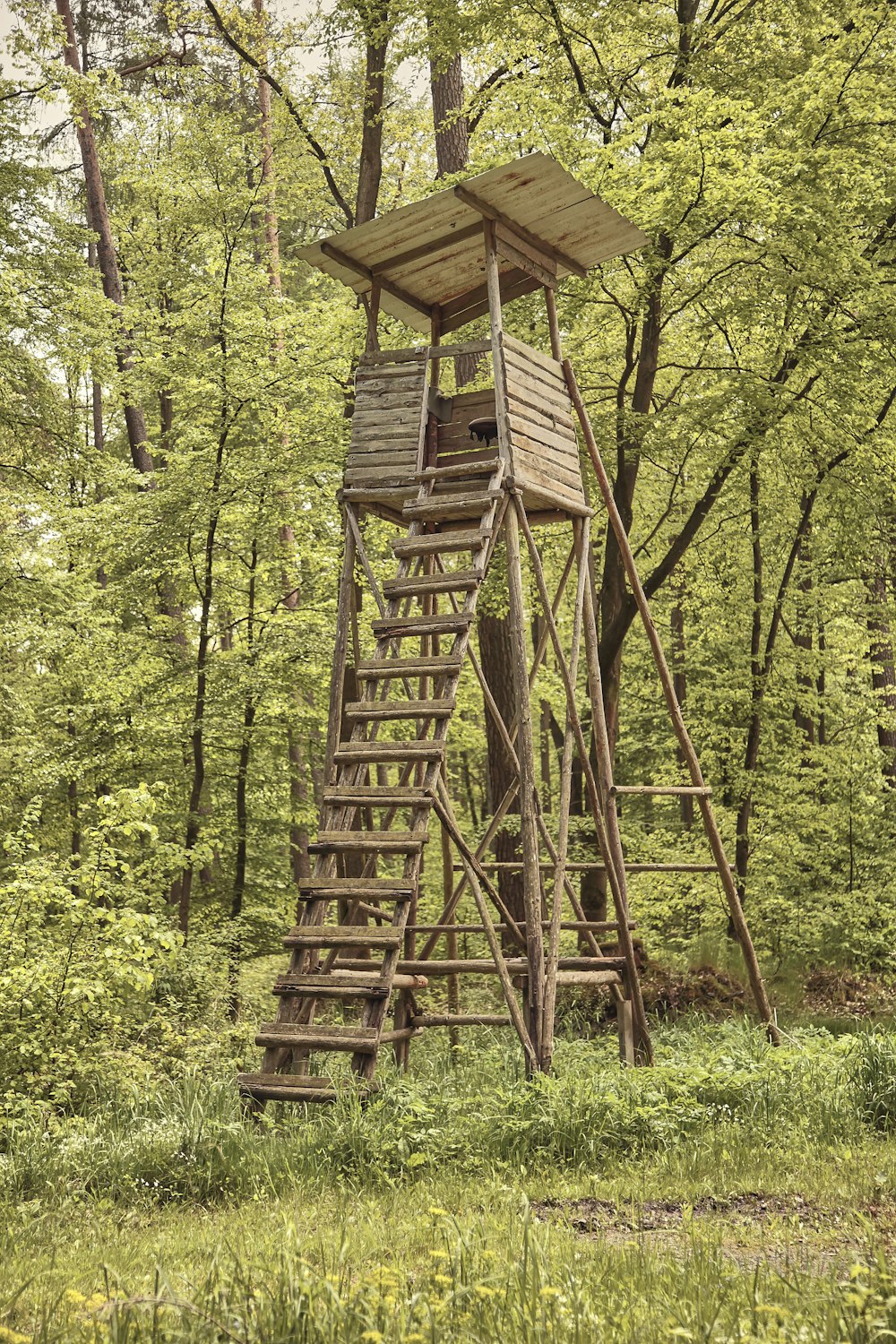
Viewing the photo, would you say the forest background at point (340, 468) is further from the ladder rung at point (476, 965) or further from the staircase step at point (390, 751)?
the staircase step at point (390, 751)

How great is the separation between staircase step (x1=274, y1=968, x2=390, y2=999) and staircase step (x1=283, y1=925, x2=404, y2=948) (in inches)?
7.7

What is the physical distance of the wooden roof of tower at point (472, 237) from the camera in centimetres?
852

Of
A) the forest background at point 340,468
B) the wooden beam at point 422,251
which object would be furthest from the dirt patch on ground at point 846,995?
the wooden beam at point 422,251

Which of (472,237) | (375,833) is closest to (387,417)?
(472,237)

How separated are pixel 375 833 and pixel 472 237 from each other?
515cm

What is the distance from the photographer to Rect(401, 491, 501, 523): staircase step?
8430mm

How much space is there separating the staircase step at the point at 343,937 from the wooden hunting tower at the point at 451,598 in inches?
0.5

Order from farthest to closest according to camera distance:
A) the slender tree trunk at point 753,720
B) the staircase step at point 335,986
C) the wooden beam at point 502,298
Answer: the slender tree trunk at point 753,720 → the wooden beam at point 502,298 → the staircase step at point 335,986

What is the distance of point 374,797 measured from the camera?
24.5ft

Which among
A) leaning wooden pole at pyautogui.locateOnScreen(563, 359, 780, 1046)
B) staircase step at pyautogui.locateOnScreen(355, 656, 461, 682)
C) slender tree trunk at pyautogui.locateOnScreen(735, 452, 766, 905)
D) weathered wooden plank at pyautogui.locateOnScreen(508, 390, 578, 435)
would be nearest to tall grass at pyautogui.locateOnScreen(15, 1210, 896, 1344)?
staircase step at pyautogui.locateOnScreen(355, 656, 461, 682)

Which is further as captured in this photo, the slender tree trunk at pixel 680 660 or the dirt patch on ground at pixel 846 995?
the slender tree trunk at pixel 680 660

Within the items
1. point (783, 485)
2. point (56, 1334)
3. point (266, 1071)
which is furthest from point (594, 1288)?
point (783, 485)

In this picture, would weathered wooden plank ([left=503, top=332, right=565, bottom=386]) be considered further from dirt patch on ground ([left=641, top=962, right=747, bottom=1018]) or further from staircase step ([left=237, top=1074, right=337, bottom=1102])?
dirt patch on ground ([left=641, top=962, right=747, bottom=1018])

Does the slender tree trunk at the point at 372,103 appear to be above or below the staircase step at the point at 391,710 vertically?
above
